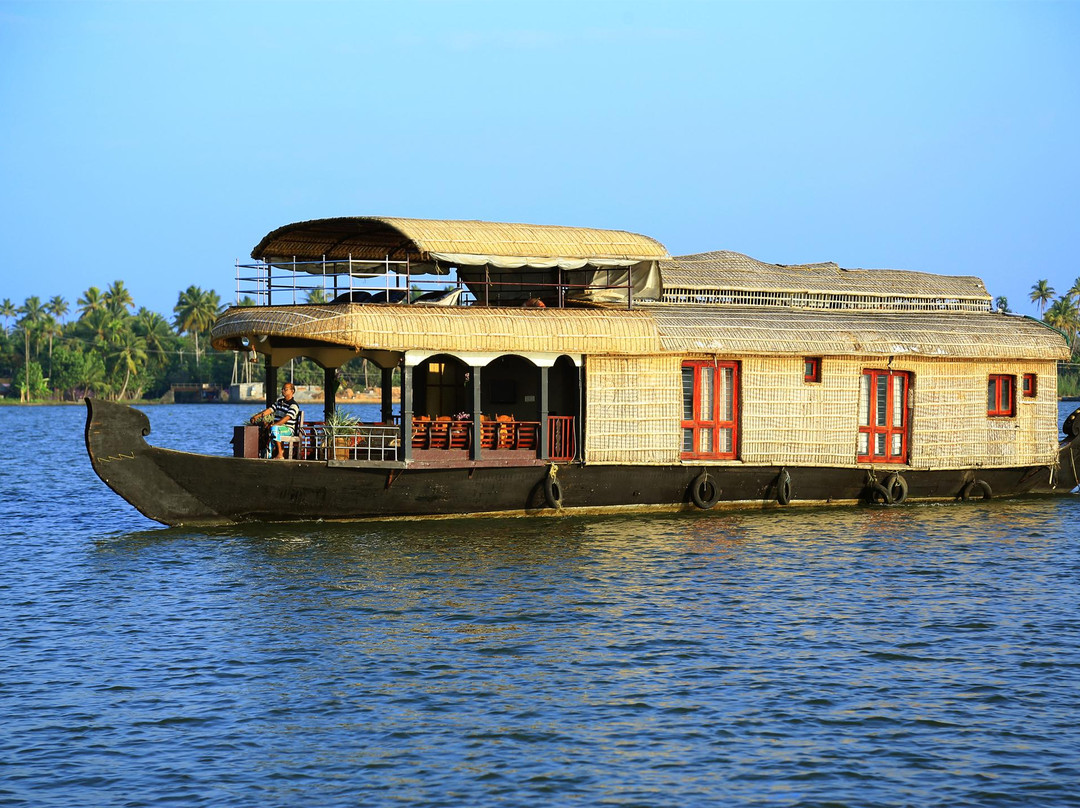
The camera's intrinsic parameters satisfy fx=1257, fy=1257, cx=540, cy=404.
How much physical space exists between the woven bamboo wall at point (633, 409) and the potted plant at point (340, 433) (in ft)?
10.5

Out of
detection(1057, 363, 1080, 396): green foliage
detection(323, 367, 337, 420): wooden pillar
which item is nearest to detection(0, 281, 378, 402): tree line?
detection(1057, 363, 1080, 396): green foliage

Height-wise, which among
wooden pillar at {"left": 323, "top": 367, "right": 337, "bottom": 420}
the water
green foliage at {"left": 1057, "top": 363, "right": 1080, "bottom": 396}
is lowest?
the water

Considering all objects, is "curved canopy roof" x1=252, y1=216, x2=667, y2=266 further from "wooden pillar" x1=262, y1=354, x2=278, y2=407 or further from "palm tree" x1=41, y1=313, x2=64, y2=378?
"palm tree" x1=41, y1=313, x2=64, y2=378

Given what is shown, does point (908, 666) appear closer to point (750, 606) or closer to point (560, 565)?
point (750, 606)

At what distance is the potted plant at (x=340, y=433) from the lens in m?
15.9

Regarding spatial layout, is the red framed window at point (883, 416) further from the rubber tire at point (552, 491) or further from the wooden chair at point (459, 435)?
the wooden chair at point (459, 435)

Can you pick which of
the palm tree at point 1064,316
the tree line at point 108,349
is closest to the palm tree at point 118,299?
the tree line at point 108,349

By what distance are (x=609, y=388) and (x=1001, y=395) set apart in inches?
278

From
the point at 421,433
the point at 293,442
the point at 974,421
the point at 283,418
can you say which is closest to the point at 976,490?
the point at 974,421

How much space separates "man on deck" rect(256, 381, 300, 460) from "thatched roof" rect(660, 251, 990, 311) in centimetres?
598

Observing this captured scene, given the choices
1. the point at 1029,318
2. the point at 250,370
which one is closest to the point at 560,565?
the point at 1029,318

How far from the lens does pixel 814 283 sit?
20.4 meters

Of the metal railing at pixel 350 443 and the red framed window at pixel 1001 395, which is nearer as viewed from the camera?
the metal railing at pixel 350 443

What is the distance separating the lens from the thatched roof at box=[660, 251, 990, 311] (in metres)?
19.5
